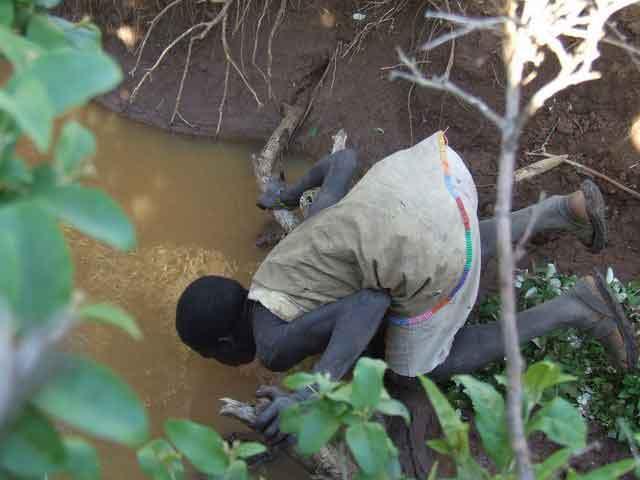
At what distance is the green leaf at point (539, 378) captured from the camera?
1110 mm

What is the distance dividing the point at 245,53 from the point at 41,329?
128 inches

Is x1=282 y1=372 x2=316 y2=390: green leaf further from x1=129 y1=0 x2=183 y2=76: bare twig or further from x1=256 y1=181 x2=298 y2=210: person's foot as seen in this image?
x1=129 y1=0 x2=183 y2=76: bare twig

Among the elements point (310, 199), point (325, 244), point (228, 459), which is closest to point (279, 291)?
point (325, 244)

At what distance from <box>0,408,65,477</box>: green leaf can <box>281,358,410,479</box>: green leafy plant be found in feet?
1.46

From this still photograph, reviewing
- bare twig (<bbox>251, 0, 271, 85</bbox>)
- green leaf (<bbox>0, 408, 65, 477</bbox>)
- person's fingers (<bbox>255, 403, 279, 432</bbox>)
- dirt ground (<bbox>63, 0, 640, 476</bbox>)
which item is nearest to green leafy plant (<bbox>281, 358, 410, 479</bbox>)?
green leaf (<bbox>0, 408, 65, 477</bbox>)

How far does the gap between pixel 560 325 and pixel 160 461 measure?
5.26 ft

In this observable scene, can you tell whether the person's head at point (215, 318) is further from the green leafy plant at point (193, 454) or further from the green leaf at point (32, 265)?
the green leaf at point (32, 265)

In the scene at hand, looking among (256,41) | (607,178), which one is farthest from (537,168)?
(256,41)

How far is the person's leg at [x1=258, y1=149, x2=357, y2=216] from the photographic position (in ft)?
7.48

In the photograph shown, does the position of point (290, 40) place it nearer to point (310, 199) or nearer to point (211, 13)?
point (211, 13)

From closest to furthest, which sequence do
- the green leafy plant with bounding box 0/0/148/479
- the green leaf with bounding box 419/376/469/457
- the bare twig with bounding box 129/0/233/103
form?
the green leafy plant with bounding box 0/0/148/479, the green leaf with bounding box 419/376/469/457, the bare twig with bounding box 129/0/233/103

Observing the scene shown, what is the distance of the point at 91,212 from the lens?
70cm

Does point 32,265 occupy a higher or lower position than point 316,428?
higher

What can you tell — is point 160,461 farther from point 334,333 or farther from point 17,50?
point 334,333
